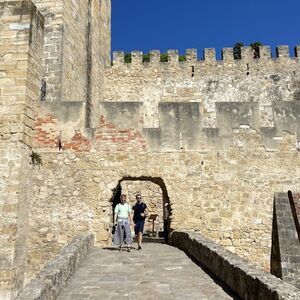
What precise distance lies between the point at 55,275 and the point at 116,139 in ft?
17.7

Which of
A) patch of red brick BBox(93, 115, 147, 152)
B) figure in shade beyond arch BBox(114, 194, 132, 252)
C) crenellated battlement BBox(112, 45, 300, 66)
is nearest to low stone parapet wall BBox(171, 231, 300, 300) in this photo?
figure in shade beyond arch BBox(114, 194, 132, 252)

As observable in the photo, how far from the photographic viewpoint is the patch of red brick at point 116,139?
9750 millimetres

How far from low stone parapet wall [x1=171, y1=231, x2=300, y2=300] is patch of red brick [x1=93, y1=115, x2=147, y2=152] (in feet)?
9.70

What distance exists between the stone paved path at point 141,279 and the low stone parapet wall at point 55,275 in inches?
6.1

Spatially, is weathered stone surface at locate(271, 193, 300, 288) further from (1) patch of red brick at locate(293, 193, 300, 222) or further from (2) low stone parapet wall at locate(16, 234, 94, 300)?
(2) low stone parapet wall at locate(16, 234, 94, 300)

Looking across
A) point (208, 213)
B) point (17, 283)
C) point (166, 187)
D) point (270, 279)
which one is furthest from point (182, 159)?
point (270, 279)

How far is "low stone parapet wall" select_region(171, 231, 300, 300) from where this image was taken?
3725mm

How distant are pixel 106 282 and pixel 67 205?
406 centimetres

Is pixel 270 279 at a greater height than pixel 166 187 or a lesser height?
lesser

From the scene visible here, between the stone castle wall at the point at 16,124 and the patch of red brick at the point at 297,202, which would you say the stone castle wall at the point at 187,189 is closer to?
the patch of red brick at the point at 297,202

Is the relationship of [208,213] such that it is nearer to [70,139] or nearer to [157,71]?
[70,139]

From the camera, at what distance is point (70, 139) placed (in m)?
9.72

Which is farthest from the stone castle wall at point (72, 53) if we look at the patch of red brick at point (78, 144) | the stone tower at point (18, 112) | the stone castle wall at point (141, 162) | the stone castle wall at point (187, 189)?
the stone castle wall at point (187, 189)

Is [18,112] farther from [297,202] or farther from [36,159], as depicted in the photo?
[297,202]
